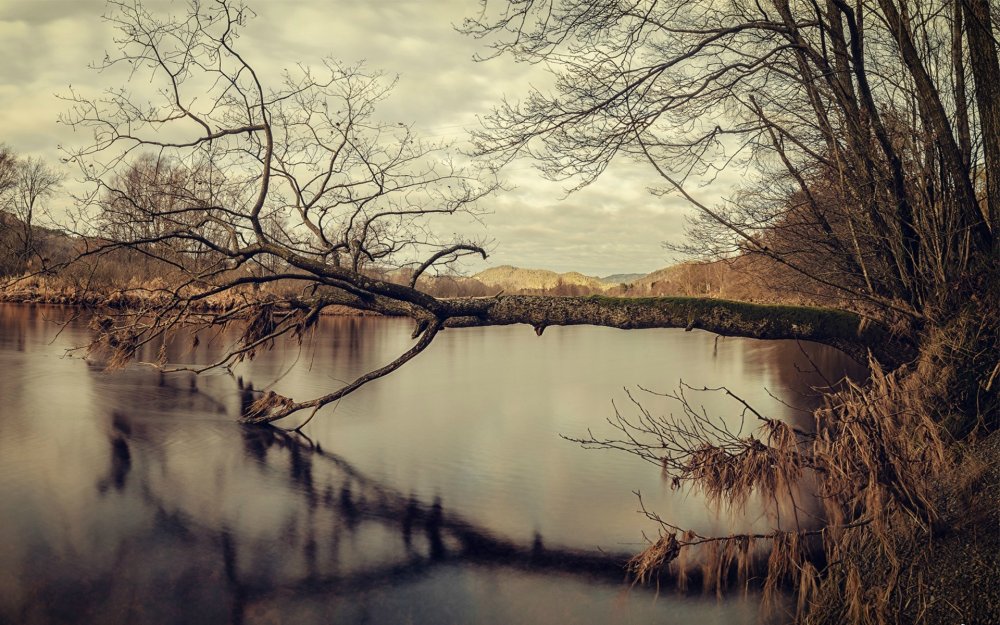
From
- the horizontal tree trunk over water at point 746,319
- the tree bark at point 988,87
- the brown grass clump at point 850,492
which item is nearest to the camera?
the brown grass clump at point 850,492

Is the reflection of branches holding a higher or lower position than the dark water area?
higher

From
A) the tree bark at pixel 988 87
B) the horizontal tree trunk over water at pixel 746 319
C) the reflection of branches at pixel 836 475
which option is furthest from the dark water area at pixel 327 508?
the tree bark at pixel 988 87

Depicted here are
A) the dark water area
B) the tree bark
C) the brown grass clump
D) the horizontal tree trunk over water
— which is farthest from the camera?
the horizontal tree trunk over water

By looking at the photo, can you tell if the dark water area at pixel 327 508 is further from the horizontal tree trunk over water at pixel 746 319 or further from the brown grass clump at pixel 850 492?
the horizontal tree trunk over water at pixel 746 319

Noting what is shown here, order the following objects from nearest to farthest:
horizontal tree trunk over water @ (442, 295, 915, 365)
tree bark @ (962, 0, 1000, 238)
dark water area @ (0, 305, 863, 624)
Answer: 1. dark water area @ (0, 305, 863, 624)
2. tree bark @ (962, 0, 1000, 238)
3. horizontal tree trunk over water @ (442, 295, 915, 365)

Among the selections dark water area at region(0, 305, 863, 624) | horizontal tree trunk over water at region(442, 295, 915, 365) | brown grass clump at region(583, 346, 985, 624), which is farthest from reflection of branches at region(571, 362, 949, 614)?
horizontal tree trunk over water at region(442, 295, 915, 365)

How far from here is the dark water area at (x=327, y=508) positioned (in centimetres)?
507

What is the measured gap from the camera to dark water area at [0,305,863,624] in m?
5.07

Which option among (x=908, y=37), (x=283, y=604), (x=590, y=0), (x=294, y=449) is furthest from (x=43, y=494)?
(x=908, y=37)

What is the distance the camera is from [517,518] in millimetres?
7008

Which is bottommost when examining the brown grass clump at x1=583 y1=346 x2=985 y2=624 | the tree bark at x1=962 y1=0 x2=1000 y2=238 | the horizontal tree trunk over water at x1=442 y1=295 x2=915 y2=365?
the brown grass clump at x1=583 y1=346 x2=985 y2=624

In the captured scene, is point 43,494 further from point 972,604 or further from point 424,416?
point 972,604

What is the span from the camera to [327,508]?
7.26 m

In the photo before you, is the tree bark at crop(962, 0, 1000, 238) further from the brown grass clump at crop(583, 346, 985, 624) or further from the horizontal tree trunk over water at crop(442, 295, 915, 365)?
the brown grass clump at crop(583, 346, 985, 624)
